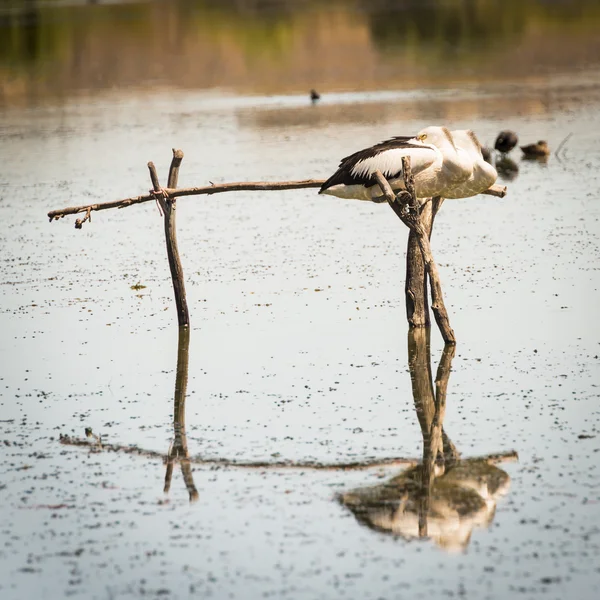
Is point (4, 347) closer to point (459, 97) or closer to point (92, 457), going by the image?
point (92, 457)

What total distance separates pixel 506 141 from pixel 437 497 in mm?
17174

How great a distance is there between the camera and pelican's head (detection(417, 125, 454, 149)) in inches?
475

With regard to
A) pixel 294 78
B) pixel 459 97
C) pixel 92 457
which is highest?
pixel 294 78

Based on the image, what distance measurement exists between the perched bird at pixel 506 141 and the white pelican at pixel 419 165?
12.8m

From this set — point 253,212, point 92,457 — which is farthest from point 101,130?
point 92,457

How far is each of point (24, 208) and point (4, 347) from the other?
30.5 ft

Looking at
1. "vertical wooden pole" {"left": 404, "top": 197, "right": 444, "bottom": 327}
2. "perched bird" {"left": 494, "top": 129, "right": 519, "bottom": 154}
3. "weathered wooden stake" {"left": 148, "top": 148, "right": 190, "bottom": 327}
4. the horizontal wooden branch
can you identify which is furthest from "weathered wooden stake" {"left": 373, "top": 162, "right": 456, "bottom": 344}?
"perched bird" {"left": 494, "top": 129, "right": 519, "bottom": 154}

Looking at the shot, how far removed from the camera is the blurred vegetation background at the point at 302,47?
43750 millimetres

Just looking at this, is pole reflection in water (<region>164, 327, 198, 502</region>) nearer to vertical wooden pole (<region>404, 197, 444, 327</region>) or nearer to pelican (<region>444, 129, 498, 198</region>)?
vertical wooden pole (<region>404, 197, 444, 327</region>)

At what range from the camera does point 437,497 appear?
8.34m

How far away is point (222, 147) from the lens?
28.3 metres

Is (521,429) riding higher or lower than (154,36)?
lower

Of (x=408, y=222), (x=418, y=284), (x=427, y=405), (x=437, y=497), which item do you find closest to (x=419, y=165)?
(x=408, y=222)

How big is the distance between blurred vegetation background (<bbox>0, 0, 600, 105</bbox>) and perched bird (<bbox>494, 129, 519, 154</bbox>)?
48.2 feet
